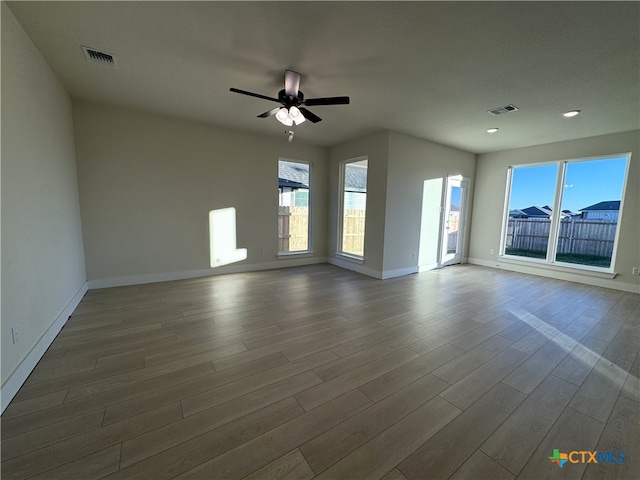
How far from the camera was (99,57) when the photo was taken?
2.46 metres

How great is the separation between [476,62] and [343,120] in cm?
201

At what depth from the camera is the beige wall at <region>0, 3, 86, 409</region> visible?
69.3 inches

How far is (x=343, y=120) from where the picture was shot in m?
4.06

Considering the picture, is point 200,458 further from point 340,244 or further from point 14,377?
point 340,244

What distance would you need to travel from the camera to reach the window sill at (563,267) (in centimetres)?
450

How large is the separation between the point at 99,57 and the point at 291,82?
1.87 m

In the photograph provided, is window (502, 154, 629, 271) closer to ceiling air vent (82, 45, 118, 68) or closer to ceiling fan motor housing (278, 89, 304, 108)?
ceiling fan motor housing (278, 89, 304, 108)

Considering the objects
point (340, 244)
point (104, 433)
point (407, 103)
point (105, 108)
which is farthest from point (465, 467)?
point (105, 108)

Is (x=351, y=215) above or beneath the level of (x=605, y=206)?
beneath

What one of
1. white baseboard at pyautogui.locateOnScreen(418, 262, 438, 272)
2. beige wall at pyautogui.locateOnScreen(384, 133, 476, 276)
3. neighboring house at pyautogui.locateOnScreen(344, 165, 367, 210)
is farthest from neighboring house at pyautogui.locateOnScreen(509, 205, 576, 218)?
neighboring house at pyautogui.locateOnScreen(344, 165, 367, 210)

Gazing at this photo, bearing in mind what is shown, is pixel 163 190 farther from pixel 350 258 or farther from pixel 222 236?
pixel 350 258

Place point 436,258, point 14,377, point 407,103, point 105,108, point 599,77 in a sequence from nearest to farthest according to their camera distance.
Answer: point 14,377 < point 599,77 < point 407,103 < point 105,108 < point 436,258

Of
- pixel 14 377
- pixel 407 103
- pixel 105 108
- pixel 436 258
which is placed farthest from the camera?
pixel 436 258

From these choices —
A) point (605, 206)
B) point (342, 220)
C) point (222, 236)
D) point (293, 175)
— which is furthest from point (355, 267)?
point (605, 206)
